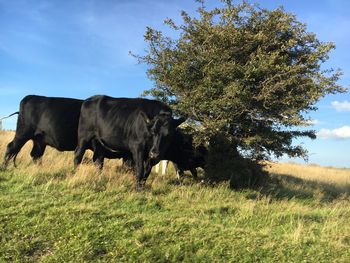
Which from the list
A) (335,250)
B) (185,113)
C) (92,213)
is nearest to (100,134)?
(185,113)

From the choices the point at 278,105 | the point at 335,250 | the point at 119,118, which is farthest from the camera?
the point at 278,105

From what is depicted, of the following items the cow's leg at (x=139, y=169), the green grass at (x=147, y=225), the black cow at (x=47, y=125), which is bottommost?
the green grass at (x=147, y=225)

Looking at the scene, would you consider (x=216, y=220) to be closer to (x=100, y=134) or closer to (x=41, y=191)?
(x=41, y=191)

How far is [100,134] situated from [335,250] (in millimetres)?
6665

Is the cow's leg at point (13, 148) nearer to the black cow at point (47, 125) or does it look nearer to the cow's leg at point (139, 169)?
the black cow at point (47, 125)

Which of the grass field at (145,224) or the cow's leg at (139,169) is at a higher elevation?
the cow's leg at (139,169)

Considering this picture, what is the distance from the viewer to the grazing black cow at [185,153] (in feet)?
42.6

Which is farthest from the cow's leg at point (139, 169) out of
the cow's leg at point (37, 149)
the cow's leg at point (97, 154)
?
the cow's leg at point (37, 149)

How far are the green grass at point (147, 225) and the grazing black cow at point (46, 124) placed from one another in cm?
186

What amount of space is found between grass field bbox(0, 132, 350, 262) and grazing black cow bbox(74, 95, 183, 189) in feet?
2.44

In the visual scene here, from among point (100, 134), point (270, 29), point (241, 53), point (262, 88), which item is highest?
point (270, 29)

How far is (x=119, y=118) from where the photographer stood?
11695mm

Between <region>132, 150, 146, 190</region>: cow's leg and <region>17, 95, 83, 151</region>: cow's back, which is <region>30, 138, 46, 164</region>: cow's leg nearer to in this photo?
<region>17, 95, 83, 151</region>: cow's back

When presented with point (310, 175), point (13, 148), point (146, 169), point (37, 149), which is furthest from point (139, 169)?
point (310, 175)
